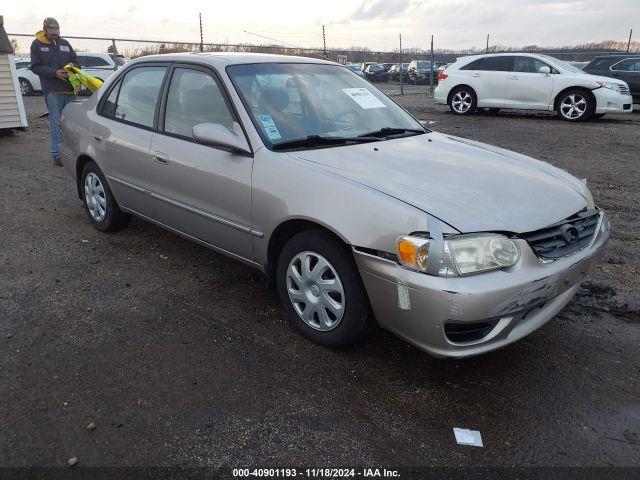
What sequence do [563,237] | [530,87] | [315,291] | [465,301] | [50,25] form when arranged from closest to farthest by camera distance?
[465,301] → [563,237] → [315,291] → [50,25] → [530,87]

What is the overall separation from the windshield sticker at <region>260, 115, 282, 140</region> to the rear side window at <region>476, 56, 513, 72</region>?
36.3 ft

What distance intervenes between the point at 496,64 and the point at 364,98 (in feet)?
33.7

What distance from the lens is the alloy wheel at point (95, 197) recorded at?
4.83 metres

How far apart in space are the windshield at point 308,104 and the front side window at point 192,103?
175 millimetres

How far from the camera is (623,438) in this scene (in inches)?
94.8

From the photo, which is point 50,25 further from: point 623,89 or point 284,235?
point 623,89

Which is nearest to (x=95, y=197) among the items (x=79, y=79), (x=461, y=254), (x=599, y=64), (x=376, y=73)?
(x=79, y=79)

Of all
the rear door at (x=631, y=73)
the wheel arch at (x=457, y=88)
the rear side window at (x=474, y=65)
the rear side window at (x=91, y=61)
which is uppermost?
the rear side window at (x=91, y=61)

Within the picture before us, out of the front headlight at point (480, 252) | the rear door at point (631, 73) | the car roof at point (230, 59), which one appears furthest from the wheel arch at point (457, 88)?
the front headlight at point (480, 252)

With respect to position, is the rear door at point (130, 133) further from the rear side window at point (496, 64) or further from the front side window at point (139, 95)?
the rear side window at point (496, 64)

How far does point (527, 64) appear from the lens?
12539 millimetres

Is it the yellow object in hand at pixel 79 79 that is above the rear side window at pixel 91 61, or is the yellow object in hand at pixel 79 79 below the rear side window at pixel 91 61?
below

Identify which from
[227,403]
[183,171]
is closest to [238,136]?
[183,171]

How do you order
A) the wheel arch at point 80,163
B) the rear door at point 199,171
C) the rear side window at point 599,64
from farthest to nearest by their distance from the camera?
the rear side window at point 599,64 → the wheel arch at point 80,163 → the rear door at point 199,171
